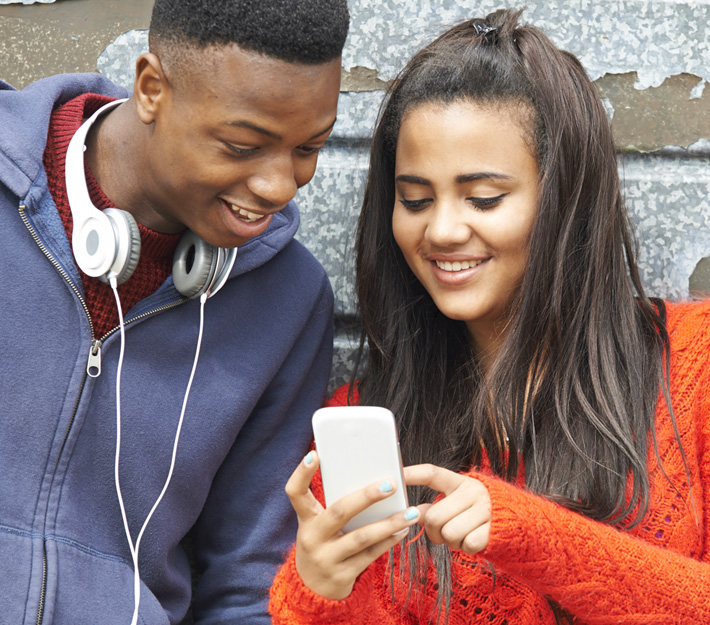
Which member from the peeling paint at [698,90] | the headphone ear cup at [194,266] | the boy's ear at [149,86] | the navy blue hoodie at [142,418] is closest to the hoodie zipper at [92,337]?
the navy blue hoodie at [142,418]

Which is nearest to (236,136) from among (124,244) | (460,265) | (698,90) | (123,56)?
(124,244)

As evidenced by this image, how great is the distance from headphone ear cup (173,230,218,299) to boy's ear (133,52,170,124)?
0.24 m

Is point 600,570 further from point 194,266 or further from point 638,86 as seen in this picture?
point 638,86

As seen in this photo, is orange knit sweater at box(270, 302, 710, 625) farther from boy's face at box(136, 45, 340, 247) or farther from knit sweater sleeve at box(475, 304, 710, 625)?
boy's face at box(136, 45, 340, 247)

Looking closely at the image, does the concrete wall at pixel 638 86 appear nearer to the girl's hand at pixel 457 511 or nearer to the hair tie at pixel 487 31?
the hair tie at pixel 487 31

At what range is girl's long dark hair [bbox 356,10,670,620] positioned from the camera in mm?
1683

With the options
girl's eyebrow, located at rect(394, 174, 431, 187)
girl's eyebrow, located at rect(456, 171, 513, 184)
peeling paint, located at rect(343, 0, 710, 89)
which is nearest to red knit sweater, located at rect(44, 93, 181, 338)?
girl's eyebrow, located at rect(394, 174, 431, 187)

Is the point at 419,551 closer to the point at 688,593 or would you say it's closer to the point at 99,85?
the point at 688,593

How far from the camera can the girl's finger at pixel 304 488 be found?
1354 mm

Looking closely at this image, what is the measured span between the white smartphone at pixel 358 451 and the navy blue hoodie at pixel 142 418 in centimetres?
50

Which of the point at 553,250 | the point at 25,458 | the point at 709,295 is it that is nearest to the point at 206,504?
the point at 25,458

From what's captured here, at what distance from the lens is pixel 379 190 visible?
6.36 ft

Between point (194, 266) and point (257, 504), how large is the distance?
565 mm

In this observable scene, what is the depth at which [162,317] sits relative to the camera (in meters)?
1.72
